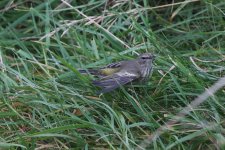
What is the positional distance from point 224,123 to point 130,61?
80 cm

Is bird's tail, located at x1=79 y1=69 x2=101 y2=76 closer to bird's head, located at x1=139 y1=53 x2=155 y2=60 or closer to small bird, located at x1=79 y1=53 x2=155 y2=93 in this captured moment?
small bird, located at x1=79 y1=53 x2=155 y2=93

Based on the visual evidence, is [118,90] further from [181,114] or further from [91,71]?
[181,114]

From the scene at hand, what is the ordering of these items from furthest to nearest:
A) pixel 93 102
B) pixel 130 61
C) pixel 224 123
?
pixel 130 61
pixel 93 102
pixel 224 123

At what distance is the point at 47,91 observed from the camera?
3.74m

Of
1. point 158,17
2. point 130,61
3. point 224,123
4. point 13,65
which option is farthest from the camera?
point 158,17

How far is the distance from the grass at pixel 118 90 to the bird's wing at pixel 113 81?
0.06m

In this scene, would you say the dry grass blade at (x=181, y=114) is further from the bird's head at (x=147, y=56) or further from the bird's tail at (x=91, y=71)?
the bird's tail at (x=91, y=71)

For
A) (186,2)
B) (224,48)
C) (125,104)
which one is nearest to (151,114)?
(125,104)

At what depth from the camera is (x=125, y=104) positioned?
373 cm

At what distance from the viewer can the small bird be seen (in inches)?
146

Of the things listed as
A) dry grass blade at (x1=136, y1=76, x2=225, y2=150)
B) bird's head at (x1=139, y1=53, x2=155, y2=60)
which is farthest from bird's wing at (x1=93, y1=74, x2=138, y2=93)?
dry grass blade at (x1=136, y1=76, x2=225, y2=150)

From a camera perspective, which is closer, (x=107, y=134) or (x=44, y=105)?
(x=107, y=134)

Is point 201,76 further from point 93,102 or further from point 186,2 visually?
point 186,2

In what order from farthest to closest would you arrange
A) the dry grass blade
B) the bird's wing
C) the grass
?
the bird's wing, the grass, the dry grass blade
